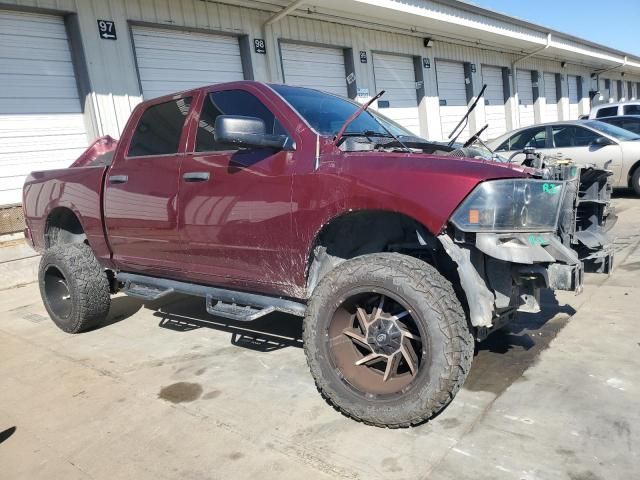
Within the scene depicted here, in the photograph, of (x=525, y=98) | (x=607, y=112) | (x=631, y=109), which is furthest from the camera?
(x=525, y=98)

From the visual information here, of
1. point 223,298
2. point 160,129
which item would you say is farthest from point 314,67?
point 223,298

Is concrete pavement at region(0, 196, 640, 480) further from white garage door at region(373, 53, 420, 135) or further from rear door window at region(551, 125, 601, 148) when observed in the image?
white garage door at region(373, 53, 420, 135)

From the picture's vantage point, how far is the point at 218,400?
3387 millimetres

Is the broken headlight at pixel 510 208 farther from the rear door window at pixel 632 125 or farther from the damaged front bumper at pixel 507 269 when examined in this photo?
the rear door window at pixel 632 125

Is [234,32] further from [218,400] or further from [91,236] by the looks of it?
[218,400]

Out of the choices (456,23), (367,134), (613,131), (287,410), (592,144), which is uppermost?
(456,23)

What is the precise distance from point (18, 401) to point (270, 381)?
177cm

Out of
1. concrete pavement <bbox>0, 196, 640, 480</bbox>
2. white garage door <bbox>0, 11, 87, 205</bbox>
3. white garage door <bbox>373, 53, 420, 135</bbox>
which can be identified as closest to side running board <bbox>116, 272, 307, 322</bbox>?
concrete pavement <bbox>0, 196, 640, 480</bbox>

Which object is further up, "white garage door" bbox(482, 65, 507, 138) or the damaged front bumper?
"white garage door" bbox(482, 65, 507, 138)

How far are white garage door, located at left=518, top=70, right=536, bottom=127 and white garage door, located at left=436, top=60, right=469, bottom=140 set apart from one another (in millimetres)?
5119

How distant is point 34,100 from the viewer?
809 centimetres

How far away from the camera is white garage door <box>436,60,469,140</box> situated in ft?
56.7

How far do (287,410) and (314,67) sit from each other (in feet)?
36.3

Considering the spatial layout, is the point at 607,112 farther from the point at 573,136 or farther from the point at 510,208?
the point at 510,208
